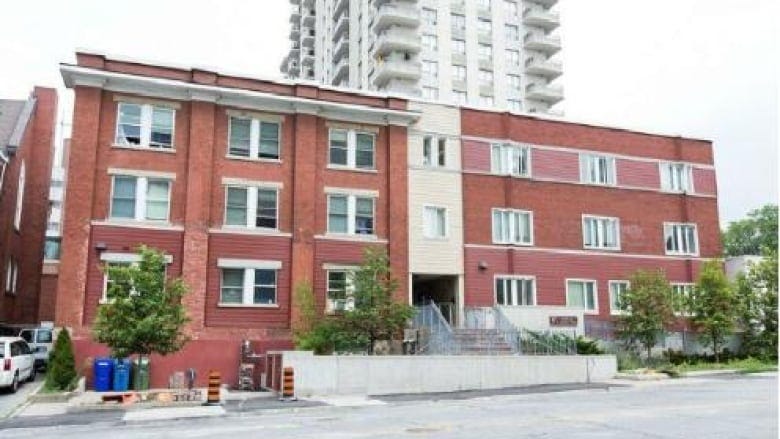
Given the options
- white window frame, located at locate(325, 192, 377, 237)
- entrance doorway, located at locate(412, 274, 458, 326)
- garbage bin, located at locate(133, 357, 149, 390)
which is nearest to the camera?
garbage bin, located at locate(133, 357, 149, 390)

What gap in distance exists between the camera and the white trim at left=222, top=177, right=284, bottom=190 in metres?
29.3

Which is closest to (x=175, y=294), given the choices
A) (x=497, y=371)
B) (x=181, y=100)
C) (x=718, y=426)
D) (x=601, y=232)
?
(x=181, y=100)

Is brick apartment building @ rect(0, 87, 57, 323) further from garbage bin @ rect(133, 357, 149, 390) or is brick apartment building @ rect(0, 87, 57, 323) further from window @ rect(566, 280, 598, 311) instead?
window @ rect(566, 280, 598, 311)

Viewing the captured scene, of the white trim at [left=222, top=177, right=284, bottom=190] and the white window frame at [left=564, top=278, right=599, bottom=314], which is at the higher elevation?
the white trim at [left=222, top=177, right=284, bottom=190]

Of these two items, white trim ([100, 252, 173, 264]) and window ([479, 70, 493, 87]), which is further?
window ([479, 70, 493, 87])

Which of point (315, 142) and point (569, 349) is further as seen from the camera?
point (315, 142)

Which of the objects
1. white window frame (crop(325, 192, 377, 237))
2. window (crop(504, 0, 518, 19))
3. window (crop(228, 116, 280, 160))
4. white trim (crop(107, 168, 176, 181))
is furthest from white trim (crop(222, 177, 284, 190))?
window (crop(504, 0, 518, 19))

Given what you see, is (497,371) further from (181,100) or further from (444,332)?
(181,100)

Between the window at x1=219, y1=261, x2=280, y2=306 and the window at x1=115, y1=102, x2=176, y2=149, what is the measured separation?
19.2 ft

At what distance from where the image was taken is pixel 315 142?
30938 mm

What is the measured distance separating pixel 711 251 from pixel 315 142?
2255 centimetres

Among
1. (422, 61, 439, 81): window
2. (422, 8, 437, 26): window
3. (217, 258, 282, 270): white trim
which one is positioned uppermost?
(422, 8, 437, 26): window

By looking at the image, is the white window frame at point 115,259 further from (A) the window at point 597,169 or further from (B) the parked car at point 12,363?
(A) the window at point 597,169

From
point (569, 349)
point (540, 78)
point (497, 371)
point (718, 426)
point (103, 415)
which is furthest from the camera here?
point (540, 78)
